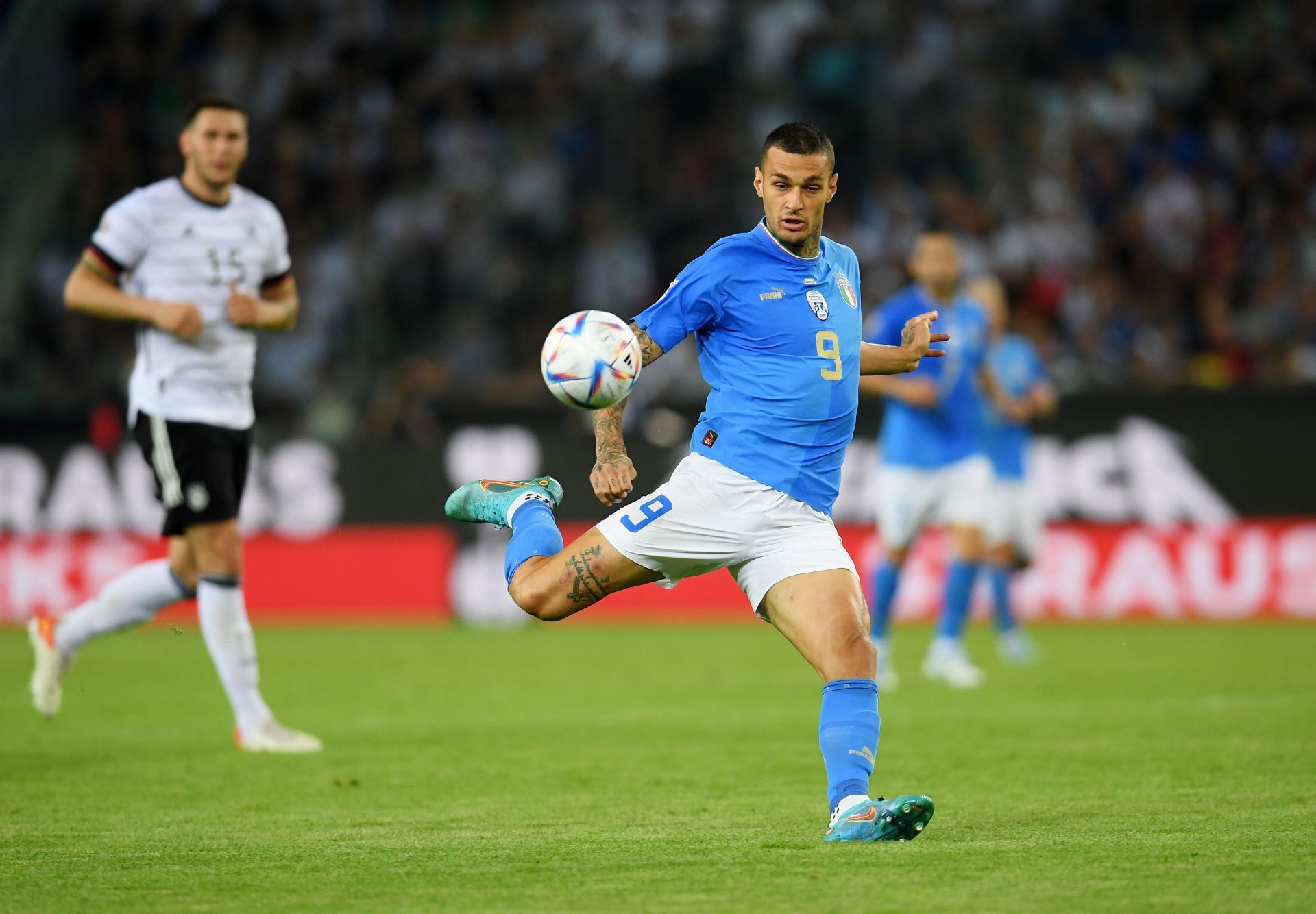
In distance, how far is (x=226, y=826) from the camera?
576 centimetres

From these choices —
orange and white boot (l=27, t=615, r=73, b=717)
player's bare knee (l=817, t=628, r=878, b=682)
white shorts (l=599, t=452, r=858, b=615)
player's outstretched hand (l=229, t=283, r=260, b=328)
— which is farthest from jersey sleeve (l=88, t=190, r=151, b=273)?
player's bare knee (l=817, t=628, r=878, b=682)

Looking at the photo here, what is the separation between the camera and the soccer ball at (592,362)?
5.42m

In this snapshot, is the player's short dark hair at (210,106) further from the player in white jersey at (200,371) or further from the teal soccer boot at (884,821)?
the teal soccer boot at (884,821)

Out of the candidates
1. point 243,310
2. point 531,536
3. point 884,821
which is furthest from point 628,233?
point 884,821

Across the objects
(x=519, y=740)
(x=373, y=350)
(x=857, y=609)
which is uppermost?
(x=373, y=350)

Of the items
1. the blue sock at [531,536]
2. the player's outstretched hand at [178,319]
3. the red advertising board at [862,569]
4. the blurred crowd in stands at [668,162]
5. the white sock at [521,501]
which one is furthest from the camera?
the blurred crowd in stands at [668,162]

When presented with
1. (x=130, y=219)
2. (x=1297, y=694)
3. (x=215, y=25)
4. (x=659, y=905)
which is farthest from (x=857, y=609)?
(x=215, y=25)

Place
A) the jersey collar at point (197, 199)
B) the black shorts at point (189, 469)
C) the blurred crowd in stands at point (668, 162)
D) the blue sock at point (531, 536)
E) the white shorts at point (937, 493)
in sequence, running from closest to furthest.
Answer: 1. the blue sock at point (531, 536)
2. the black shorts at point (189, 469)
3. the jersey collar at point (197, 199)
4. the white shorts at point (937, 493)
5. the blurred crowd in stands at point (668, 162)

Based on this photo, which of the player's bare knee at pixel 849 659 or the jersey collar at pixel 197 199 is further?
the jersey collar at pixel 197 199

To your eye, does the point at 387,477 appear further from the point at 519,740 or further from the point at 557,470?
the point at 519,740

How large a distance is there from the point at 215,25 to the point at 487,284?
5.03 metres

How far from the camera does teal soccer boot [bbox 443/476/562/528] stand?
625 cm

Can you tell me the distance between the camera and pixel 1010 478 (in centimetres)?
1327

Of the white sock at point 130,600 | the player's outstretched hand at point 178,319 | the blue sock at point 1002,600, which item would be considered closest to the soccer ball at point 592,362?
the player's outstretched hand at point 178,319
